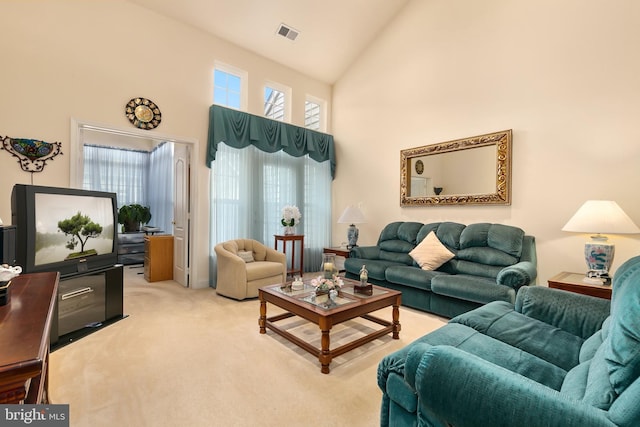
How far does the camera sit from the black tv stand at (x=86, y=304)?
101 inches

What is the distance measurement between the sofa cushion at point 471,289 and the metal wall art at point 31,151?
14.3 ft

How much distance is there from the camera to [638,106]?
2771 millimetres

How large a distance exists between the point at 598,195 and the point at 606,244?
600 mm

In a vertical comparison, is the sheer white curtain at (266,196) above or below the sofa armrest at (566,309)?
above

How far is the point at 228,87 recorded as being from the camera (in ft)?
15.2

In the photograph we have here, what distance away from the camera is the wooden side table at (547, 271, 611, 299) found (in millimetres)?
2484

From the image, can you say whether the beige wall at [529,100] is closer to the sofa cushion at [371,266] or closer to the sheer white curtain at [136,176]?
the sofa cushion at [371,266]

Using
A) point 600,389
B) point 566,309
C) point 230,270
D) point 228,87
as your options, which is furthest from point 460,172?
point 228,87

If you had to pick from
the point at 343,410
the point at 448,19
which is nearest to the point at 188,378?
the point at 343,410

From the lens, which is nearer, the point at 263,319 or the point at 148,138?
the point at 263,319

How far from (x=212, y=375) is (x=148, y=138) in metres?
3.15

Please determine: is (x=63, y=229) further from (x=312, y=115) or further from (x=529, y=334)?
(x=312, y=115)

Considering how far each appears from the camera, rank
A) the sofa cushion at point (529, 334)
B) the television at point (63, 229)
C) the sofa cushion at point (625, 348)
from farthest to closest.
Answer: the television at point (63, 229) < the sofa cushion at point (529, 334) < the sofa cushion at point (625, 348)

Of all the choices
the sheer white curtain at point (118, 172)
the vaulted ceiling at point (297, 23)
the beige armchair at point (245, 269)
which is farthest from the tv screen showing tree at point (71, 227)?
the sheer white curtain at point (118, 172)
